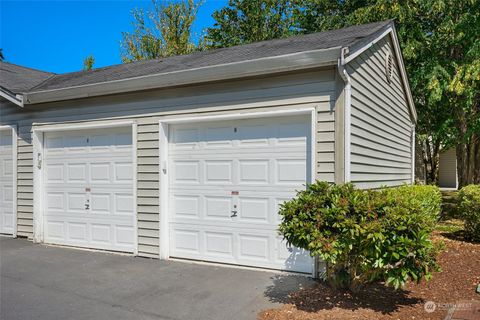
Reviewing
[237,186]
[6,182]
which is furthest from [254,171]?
[6,182]

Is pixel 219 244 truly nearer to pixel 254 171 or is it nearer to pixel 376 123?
pixel 254 171

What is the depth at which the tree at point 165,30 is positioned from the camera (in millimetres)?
18359

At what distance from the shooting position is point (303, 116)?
5566 mm

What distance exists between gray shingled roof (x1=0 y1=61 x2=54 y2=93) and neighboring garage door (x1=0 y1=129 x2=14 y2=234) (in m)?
1.03

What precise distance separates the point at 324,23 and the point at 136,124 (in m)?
12.2

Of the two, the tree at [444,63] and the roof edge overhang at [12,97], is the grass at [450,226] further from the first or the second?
the roof edge overhang at [12,97]

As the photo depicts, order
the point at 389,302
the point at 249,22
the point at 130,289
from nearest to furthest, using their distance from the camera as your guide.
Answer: the point at 389,302, the point at 130,289, the point at 249,22

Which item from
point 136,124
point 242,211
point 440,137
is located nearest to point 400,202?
point 242,211

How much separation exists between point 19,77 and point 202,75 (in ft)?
21.9

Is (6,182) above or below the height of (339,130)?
below

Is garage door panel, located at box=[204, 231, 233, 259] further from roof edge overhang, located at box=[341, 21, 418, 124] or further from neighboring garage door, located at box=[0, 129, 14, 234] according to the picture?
neighboring garage door, located at box=[0, 129, 14, 234]

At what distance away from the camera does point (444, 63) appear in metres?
12.3

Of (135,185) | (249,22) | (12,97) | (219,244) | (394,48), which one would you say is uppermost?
(249,22)

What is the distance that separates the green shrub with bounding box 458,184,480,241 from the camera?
24.8ft
